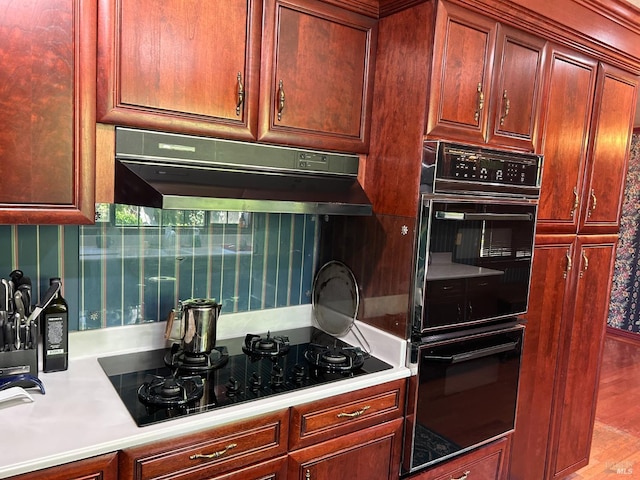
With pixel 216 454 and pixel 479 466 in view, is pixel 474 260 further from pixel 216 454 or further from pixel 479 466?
pixel 216 454

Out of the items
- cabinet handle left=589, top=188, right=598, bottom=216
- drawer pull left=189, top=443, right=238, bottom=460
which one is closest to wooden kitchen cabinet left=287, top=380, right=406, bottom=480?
drawer pull left=189, top=443, right=238, bottom=460

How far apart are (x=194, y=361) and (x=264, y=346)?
0.98 feet

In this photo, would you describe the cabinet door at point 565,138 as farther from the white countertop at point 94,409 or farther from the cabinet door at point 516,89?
the white countertop at point 94,409

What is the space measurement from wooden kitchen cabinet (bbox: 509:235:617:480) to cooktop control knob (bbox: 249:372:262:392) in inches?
53.0

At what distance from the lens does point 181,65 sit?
160 cm

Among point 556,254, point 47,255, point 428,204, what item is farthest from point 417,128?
point 47,255

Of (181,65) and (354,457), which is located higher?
(181,65)

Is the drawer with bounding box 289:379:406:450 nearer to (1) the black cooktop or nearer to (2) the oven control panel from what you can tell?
(1) the black cooktop

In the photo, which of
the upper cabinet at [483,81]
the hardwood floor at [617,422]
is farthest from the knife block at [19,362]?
the hardwood floor at [617,422]

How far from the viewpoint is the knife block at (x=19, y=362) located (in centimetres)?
155

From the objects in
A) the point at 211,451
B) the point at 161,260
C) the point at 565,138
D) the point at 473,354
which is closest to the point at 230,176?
the point at 161,260

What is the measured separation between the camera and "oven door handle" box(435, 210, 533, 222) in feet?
6.04

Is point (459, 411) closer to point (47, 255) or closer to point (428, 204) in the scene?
point (428, 204)

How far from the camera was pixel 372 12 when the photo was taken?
1964mm
